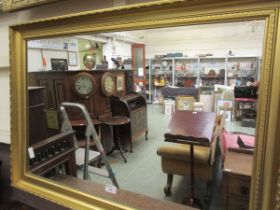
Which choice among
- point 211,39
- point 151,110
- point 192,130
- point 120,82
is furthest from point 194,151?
point 120,82

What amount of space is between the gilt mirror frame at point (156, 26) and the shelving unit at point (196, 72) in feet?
0.60

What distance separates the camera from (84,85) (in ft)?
4.17

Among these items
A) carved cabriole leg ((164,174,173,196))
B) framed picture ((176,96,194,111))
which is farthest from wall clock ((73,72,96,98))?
carved cabriole leg ((164,174,173,196))

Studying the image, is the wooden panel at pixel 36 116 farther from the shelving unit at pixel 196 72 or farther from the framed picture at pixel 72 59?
the shelving unit at pixel 196 72

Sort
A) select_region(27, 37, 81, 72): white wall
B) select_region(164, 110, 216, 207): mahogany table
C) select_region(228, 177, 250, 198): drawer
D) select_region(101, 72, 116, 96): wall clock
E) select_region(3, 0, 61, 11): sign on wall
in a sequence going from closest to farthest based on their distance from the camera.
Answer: select_region(228, 177, 250, 198): drawer, select_region(164, 110, 216, 207): mahogany table, select_region(3, 0, 61, 11): sign on wall, select_region(27, 37, 81, 72): white wall, select_region(101, 72, 116, 96): wall clock

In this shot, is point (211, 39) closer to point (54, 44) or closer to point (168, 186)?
point (168, 186)

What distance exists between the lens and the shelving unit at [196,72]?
996 millimetres

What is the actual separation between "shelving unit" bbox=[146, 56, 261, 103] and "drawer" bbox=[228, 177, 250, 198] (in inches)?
14.7

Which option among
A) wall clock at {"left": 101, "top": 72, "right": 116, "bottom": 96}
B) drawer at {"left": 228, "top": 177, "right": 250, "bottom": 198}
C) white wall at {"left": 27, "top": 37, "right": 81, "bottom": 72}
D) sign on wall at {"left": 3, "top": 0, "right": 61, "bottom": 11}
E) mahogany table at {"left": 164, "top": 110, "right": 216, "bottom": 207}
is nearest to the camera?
drawer at {"left": 228, "top": 177, "right": 250, "bottom": 198}

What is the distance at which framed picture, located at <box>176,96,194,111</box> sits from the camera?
40.8 inches

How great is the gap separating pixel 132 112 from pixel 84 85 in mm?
315

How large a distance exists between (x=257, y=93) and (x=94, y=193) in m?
0.80

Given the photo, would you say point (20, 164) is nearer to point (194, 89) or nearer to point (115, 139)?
point (115, 139)

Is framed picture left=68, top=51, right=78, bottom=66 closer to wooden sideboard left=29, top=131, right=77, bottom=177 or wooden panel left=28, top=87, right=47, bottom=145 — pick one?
wooden panel left=28, top=87, right=47, bottom=145
